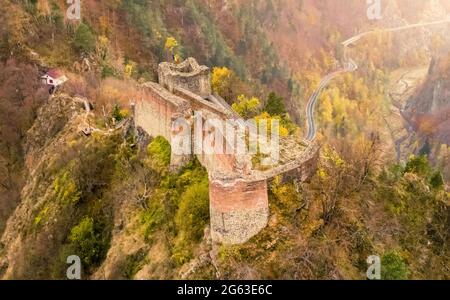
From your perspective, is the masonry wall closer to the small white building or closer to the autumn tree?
the small white building

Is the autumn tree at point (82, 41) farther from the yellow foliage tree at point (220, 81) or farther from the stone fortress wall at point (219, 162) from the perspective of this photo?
the stone fortress wall at point (219, 162)

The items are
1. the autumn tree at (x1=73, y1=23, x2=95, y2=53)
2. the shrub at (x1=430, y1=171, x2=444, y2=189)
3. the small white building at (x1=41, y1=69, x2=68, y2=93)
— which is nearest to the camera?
the shrub at (x1=430, y1=171, x2=444, y2=189)

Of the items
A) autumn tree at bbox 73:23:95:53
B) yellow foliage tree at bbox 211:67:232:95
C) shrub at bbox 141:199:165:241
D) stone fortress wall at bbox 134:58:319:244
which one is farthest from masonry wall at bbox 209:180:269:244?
autumn tree at bbox 73:23:95:53

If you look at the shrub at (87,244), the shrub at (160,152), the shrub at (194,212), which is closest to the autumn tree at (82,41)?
the shrub at (160,152)

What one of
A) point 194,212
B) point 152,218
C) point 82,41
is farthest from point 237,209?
point 82,41

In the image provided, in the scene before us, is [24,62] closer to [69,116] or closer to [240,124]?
[69,116]

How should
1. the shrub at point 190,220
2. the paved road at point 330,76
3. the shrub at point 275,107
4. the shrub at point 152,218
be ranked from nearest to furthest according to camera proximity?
the shrub at point 190,220
the shrub at point 152,218
the shrub at point 275,107
the paved road at point 330,76
